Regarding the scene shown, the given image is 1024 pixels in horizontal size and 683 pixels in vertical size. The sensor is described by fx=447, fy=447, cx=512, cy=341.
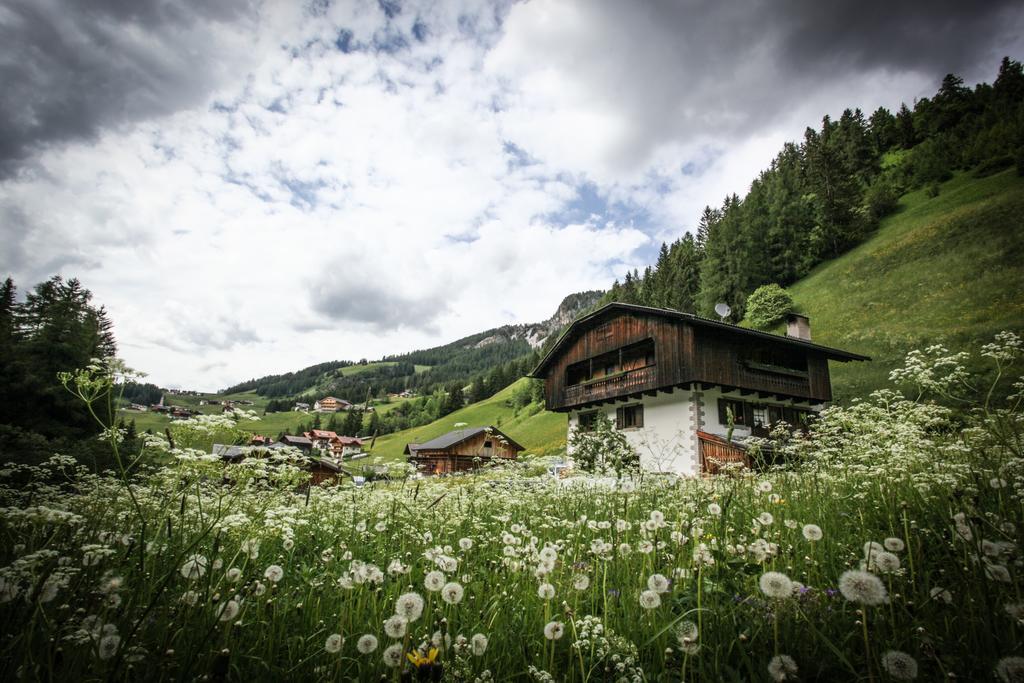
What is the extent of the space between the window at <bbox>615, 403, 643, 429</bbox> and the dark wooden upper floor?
2.49m

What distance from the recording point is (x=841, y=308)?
4888cm

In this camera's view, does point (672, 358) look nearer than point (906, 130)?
Yes

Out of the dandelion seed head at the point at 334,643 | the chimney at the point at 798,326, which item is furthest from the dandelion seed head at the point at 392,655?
the chimney at the point at 798,326

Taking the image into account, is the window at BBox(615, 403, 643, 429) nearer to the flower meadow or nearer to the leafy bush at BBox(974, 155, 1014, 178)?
the flower meadow

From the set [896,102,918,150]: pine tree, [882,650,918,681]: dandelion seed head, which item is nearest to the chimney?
Result: [882,650,918,681]: dandelion seed head

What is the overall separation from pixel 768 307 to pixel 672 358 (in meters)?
35.8

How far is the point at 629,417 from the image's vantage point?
32781 mm

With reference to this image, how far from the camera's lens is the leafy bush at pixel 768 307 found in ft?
178

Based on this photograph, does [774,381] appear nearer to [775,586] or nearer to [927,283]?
[927,283]

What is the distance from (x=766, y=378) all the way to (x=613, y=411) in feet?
34.8

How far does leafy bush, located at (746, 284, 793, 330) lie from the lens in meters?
54.3

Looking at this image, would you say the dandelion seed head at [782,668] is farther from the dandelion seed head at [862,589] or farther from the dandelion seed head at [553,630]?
the dandelion seed head at [553,630]

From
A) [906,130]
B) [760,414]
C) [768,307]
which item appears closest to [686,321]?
[760,414]

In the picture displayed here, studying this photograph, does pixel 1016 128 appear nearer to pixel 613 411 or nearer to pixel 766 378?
pixel 766 378
